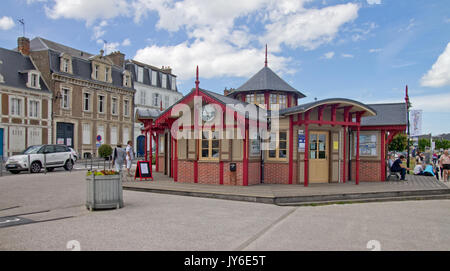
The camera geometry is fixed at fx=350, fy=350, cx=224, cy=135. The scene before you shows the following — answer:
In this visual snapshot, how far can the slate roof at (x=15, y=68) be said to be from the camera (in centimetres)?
2816

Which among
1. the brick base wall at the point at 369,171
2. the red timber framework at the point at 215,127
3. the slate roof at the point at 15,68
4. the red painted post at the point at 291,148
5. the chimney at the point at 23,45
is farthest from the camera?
the chimney at the point at 23,45

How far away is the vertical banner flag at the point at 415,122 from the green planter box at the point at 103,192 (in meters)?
17.2

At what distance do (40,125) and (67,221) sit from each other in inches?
1038

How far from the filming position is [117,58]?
4016cm

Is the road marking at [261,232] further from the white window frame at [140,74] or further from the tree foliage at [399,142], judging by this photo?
the tree foliage at [399,142]

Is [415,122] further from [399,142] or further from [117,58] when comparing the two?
[117,58]

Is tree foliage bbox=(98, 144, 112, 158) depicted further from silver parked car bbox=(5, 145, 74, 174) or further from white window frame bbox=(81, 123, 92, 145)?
silver parked car bbox=(5, 145, 74, 174)

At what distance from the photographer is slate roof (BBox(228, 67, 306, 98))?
1614cm

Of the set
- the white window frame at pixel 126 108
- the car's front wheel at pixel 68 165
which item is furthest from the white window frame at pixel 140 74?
the car's front wheel at pixel 68 165

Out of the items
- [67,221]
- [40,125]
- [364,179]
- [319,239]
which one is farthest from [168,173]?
[40,125]

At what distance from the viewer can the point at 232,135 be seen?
12406mm

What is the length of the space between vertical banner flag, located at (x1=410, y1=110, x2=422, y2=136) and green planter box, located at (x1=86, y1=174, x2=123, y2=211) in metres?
17.2

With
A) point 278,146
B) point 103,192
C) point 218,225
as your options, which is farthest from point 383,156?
point 103,192
